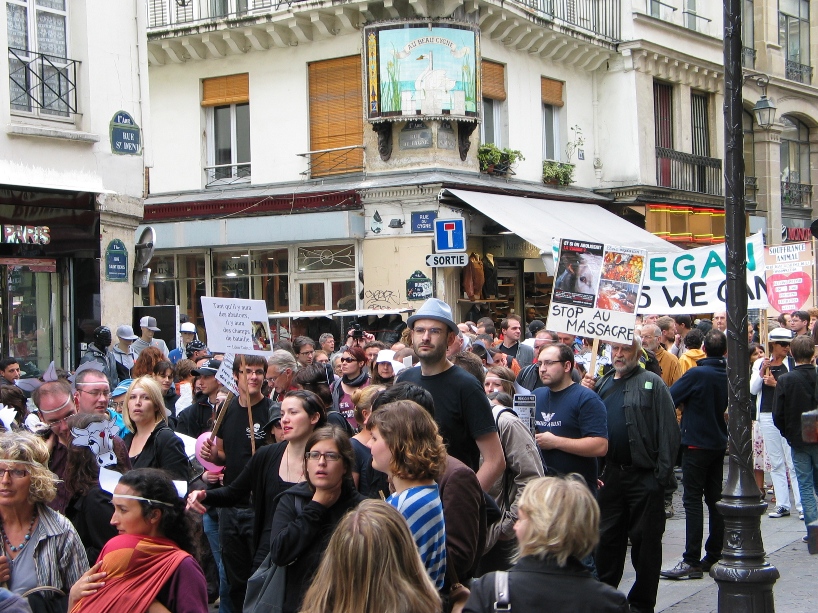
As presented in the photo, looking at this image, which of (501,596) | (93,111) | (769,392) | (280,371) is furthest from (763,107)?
(501,596)

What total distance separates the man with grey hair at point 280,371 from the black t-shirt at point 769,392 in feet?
17.5

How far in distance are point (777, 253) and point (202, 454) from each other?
10436 millimetres

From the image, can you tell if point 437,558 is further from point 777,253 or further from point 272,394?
point 777,253

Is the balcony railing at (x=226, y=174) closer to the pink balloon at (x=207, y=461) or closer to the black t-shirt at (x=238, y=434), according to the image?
the black t-shirt at (x=238, y=434)

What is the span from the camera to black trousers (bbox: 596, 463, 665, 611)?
7.14 metres

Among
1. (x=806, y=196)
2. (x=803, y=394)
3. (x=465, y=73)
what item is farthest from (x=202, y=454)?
(x=806, y=196)

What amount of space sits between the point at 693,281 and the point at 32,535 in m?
8.86

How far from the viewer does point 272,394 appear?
337 inches

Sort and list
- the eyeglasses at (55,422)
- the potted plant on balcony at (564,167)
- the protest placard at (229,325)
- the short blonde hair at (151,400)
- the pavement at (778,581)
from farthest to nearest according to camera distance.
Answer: the potted plant on balcony at (564,167) < the pavement at (778,581) < the protest placard at (229,325) < the short blonde hair at (151,400) < the eyeglasses at (55,422)

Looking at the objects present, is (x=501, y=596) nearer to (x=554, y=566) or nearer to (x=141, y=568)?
(x=554, y=566)

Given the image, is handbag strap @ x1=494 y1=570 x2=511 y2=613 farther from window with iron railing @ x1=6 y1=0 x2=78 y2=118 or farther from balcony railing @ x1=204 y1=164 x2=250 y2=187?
balcony railing @ x1=204 y1=164 x2=250 y2=187

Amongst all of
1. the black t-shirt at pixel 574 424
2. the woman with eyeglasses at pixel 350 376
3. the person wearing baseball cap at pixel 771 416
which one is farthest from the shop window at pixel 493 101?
the black t-shirt at pixel 574 424

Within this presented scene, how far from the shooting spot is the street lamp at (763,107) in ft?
78.9

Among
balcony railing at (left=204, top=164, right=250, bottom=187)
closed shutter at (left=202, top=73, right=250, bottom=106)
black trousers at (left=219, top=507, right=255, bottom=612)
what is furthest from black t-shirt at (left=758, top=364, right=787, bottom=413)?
closed shutter at (left=202, top=73, right=250, bottom=106)
